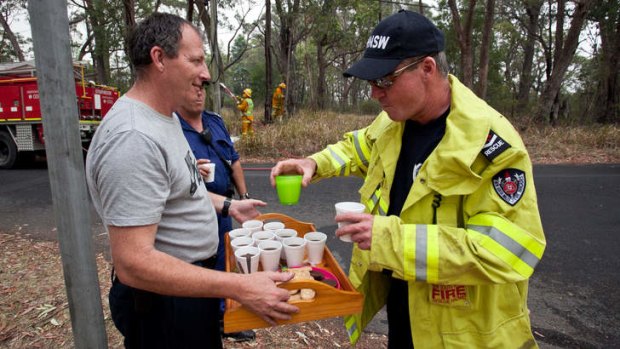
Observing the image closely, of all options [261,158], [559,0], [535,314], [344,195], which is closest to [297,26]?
[261,158]

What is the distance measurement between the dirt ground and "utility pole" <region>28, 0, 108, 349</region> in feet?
5.24

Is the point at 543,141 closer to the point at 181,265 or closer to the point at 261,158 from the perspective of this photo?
the point at 261,158

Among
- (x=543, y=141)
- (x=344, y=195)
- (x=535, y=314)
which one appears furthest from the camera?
(x=543, y=141)

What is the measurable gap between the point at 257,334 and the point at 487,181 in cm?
230

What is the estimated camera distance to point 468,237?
136 cm

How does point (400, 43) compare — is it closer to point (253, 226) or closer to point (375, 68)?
point (375, 68)

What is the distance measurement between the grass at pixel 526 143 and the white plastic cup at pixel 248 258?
937 cm

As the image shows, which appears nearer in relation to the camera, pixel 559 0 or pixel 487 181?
pixel 487 181

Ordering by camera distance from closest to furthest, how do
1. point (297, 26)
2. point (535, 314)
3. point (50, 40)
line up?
point (50, 40) < point (535, 314) < point (297, 26)

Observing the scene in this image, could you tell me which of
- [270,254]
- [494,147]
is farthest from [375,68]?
[270,254]

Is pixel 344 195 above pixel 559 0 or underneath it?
underneath

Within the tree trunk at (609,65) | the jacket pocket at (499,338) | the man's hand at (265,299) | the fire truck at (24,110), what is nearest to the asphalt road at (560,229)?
the fire truck at (24,110)

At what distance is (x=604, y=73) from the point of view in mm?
17984

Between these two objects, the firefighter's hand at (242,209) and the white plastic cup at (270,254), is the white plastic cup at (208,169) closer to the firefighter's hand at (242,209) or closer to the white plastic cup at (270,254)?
the firefighter's hand at (242,209)
